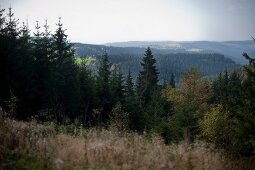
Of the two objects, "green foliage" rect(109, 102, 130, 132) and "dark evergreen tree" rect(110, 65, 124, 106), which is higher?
"green foliage" rect(109, 102, 130, 132)

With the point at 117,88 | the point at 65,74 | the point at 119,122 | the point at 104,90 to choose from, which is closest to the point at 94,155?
the point at 119,122

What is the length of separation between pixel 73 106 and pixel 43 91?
558cm

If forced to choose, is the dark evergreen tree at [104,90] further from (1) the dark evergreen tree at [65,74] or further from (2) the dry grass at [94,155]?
(2) the dry grass at [94,155]

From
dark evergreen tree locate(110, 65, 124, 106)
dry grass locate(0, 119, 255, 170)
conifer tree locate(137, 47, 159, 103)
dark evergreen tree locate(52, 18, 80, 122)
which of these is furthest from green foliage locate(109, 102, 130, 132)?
conifer tree locate(137, 47, 159, 103)

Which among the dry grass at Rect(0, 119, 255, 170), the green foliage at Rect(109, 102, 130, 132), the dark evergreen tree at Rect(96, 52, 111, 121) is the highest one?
the dry grass at Rect(0, 119, 255, 170)

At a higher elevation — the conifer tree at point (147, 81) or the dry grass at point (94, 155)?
the dry grass at point (94, 155)

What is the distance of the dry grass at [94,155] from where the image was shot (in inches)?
233

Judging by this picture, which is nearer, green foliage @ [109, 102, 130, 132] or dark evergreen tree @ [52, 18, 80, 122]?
green foliage @ [109, 102, 130, 132]


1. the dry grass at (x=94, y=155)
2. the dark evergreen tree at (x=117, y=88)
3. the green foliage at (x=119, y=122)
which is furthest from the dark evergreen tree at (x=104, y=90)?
the dry grass at (x=94, y=155)

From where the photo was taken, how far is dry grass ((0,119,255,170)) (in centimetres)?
591

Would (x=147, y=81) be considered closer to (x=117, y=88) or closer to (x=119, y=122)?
(x=117, y=88)

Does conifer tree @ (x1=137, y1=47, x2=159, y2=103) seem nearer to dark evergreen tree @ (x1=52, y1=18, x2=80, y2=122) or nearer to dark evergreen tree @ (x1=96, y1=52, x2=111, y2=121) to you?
dark evergreen tree @ (x1=96, y1=52, x2=111, y2=121)

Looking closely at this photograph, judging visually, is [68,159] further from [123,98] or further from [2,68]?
[123,98]

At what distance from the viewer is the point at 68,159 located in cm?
627
